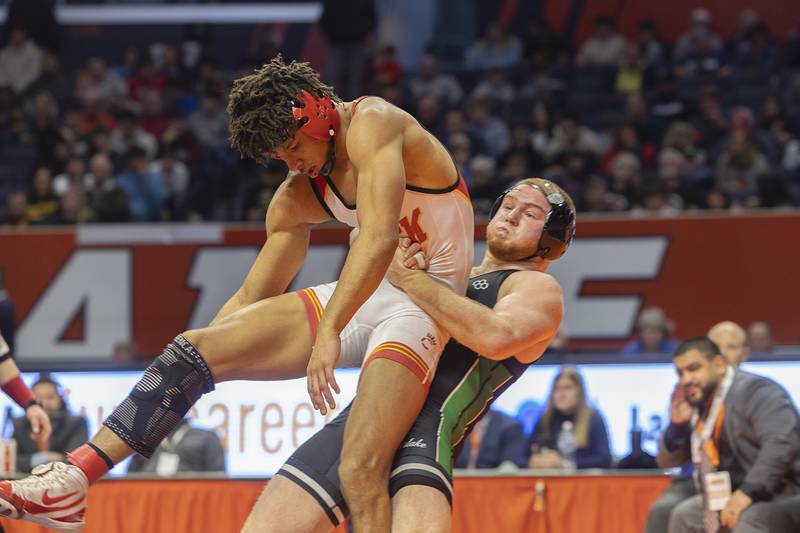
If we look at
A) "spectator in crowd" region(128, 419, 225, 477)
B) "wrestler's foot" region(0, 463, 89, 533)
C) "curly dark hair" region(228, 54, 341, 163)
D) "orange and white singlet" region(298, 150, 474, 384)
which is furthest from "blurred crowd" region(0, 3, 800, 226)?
"wrestler's foot" region(0, 463, 89, 533)

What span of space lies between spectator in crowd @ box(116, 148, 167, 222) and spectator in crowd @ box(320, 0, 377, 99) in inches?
99.5

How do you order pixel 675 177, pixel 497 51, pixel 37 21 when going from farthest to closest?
1. pixel 37 21
2. pixel 497 51
3. pixel 675 177

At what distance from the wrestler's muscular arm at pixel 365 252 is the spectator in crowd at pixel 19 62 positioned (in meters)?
11.8

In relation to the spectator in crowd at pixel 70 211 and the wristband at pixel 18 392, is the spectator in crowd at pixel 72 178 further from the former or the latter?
the wristband at pixel 18 392

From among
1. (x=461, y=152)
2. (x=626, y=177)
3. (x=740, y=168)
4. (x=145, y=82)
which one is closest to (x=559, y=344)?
(x=626, y=177)

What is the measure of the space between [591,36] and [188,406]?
12.4 meters

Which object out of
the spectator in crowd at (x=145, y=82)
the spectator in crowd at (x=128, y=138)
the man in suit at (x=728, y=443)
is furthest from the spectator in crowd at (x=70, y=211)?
the man in suit at (x=728, y=443)

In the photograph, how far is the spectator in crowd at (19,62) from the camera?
14.7 metres

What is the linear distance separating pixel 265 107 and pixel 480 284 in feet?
3.21

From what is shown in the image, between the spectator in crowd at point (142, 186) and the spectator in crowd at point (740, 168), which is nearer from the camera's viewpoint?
the spectator in crowd at point (740, 168)

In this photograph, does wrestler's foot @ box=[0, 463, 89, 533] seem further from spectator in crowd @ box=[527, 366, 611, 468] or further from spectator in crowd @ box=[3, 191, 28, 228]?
spectator in crowd @ box=[3, 191, 28, 228]

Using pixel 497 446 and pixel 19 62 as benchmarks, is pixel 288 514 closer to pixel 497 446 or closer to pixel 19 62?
pixel 497 446

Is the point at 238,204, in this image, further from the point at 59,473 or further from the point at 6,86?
the point at 59,473

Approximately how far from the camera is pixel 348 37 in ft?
44.3
